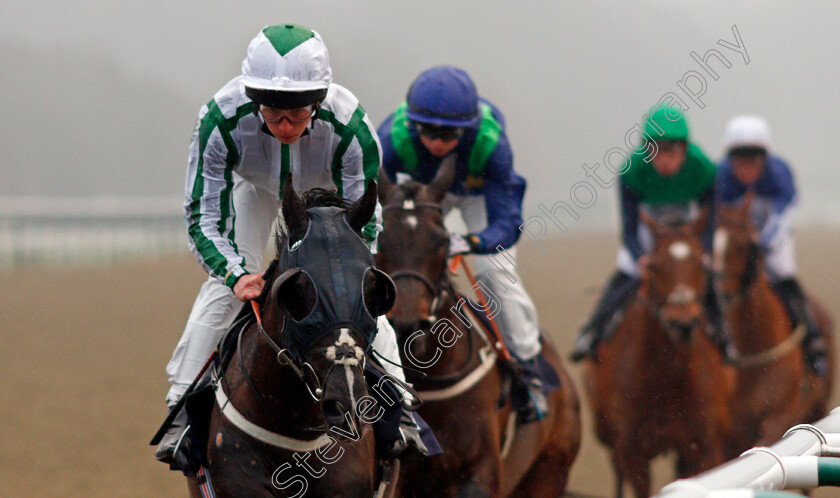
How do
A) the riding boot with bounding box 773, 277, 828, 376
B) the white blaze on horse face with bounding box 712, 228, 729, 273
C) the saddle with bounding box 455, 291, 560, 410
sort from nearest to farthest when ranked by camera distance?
the saddle with bounding box 455, 291, 560, 410, the white blaze on horse face with bounding box 712, 228, 729, 273, the riding boot with bounding box 773, 277, 828, 376

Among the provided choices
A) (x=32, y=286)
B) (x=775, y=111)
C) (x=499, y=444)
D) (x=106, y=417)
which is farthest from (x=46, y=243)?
(x=775, y=111)

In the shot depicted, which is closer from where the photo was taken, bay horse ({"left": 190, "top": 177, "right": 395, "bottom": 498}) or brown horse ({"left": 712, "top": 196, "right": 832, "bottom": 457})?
bay horse ({"left": 190, "top": 177, "right": 395, "bottom": 498})

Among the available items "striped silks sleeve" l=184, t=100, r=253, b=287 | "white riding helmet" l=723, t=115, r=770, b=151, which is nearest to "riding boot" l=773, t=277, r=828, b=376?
"white riding helmet" l=723, t=115, r=770, b=151

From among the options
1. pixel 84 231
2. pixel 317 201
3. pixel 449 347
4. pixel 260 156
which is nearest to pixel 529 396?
pixel 449 347

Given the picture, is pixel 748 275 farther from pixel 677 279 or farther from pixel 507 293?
pixel 507 293

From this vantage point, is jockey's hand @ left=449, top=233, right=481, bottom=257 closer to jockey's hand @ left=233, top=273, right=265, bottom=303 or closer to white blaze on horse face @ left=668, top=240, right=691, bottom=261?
jockey's hand @ left=233, top=273, right=265, bottom=303

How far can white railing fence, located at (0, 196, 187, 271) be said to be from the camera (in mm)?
15398

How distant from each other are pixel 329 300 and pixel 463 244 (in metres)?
2.10

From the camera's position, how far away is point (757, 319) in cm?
681

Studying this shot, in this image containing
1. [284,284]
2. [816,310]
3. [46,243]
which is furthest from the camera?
[46,243]

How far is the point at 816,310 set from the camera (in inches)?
295

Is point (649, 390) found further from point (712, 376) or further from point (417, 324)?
point (417, 324)

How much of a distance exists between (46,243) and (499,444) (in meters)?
13.2

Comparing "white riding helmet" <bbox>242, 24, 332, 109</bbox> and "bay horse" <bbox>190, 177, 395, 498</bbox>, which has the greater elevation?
"white riding helmet" <bbox>242, 24, 332, 109</bbox>
